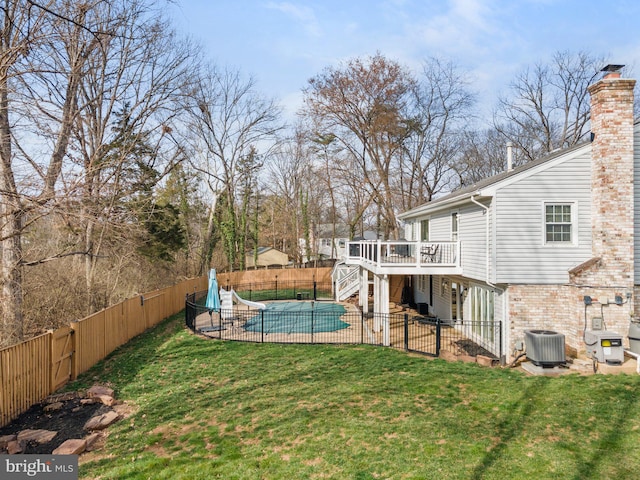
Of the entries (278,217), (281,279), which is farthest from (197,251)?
(278,217)

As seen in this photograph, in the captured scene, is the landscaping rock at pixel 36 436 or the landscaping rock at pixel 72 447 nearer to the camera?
the landscaping rock at pixel 72 447

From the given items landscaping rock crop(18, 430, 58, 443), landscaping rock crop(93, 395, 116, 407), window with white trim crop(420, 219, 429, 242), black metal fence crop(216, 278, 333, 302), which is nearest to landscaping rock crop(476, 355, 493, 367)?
window with white trim crop(420, 219, 429, 242)

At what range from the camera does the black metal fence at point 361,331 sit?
12148mm

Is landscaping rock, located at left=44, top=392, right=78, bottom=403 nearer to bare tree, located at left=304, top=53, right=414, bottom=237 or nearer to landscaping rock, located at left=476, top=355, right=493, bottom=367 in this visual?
landscaping rock, located at left=476, top=355, right=493, bottom=367

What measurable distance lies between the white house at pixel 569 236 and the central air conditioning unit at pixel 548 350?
3.43 ft

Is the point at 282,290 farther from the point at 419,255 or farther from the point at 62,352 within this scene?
the point at 62,352

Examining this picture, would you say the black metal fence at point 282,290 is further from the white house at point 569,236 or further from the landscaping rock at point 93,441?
the landscaping rock at point 93,441

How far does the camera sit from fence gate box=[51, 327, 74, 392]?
28.3 ft

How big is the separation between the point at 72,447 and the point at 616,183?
12832 millimetres

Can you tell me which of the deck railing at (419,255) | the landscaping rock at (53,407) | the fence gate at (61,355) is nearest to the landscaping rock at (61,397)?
the landscaping rock at (53,407)

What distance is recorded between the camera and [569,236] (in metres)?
11.0

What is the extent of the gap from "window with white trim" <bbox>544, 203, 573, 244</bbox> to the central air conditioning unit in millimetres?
2720

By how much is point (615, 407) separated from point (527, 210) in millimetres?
5392

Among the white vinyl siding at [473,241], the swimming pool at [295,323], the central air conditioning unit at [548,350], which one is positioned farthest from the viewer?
the swimming pool at [295,323]
